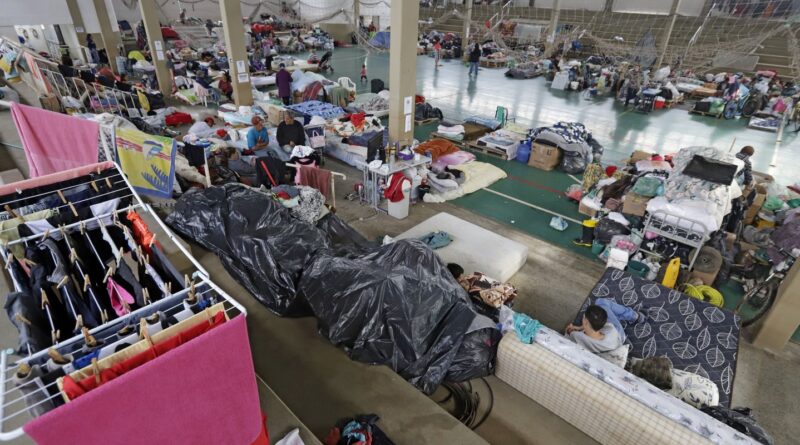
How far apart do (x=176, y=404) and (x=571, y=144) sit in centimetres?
944

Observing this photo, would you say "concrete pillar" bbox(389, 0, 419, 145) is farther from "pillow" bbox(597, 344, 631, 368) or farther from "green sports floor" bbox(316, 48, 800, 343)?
"pillow" bbox(597, 344, 631, 368)

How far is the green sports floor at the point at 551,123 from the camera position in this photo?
26.3ft

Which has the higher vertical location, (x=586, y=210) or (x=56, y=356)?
(x=56, y=356)

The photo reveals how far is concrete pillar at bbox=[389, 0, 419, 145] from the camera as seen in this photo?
742 cm

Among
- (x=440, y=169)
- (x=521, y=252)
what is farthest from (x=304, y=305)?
(x=440, y=169)

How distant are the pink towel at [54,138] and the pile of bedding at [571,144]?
8648 millimetres

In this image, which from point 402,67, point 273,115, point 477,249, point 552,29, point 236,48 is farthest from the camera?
point 552,29

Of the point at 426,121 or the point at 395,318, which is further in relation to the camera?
the point at 426,121

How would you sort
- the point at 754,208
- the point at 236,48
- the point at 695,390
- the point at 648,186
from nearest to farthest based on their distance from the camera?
1. the point at 695,390
2. the point at 648,186
3. the point at 754,208
4. the point at 236,48

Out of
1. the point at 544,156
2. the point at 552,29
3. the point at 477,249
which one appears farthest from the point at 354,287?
the point at 552,29

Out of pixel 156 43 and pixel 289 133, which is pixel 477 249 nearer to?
pixel 289 133

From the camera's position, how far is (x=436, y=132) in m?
11.6

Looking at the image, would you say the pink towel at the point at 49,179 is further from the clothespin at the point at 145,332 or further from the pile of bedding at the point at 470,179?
the pile of bedding at the point at 470,179

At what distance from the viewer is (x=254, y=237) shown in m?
5.04
